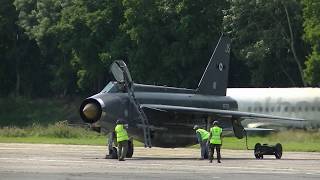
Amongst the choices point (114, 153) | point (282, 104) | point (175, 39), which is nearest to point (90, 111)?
point (114, 153)

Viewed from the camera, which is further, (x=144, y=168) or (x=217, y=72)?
(x=217, y=72)

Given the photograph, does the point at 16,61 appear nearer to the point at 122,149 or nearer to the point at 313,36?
the point at 313,36

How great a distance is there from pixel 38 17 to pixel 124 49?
1553 centimetres

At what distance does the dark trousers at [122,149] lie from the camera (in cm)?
3412

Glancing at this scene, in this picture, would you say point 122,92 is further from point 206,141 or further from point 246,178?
point 246,178

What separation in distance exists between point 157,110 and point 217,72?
6.07m

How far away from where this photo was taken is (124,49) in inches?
3369

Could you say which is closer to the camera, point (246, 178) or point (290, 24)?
point (246, 178)

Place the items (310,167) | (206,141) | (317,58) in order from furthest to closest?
1. (317,58)
2. (206,141)
3. (310,167)

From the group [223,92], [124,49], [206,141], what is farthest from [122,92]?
[124,49]

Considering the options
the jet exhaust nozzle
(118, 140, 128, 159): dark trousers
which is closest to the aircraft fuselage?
the jet exhaust nozzle

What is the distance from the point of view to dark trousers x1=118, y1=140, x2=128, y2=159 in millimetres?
34119

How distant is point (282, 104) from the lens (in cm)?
6381

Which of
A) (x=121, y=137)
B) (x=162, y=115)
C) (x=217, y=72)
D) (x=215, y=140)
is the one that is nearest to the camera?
(x=215, y=140)
